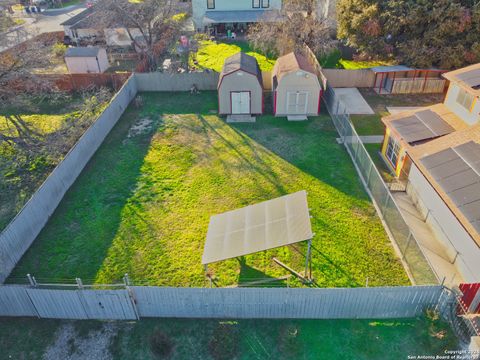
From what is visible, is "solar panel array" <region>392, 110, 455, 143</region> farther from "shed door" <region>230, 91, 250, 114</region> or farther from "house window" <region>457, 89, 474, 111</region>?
"shed door" <region>230, 91, 250, 114</region>

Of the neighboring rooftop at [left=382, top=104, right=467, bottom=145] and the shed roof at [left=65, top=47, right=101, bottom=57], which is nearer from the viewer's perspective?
the neighboring rooftop at [left=382, top=104, right=467, bottom=145]

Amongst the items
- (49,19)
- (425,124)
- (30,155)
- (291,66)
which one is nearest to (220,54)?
(291,66)

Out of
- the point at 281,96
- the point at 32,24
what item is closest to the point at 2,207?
the point at 281,96

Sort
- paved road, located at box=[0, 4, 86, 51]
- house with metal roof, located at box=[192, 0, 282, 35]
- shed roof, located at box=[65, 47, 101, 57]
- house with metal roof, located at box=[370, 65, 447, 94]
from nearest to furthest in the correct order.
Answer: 1. house with metal roof, located at box=[370, 65, 447, 94]
2. shed roof, located at box=[65, 47, 101, 57]
3. house with metal roof, located at box=[192, 0, 282, 35]
4. paved road, located at box=[0, 4, 86, 51]

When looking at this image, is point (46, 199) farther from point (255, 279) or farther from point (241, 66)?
point (241, 66)

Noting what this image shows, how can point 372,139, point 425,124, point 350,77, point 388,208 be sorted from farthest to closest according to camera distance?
1. point 350,77
2. point 372,139
3. point 425,124
4. point 388,208

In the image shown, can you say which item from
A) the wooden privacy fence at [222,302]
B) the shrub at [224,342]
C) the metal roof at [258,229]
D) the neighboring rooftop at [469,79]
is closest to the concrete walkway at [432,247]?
the wooden privacy fence at [222,302]

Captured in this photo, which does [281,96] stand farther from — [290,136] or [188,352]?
[188,352]

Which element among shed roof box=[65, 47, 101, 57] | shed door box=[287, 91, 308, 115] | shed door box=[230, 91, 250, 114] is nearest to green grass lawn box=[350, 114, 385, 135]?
shed door box=[287, 91, 308, 115]

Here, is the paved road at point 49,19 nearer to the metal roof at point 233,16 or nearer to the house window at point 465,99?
the metal roof at point 233,16
